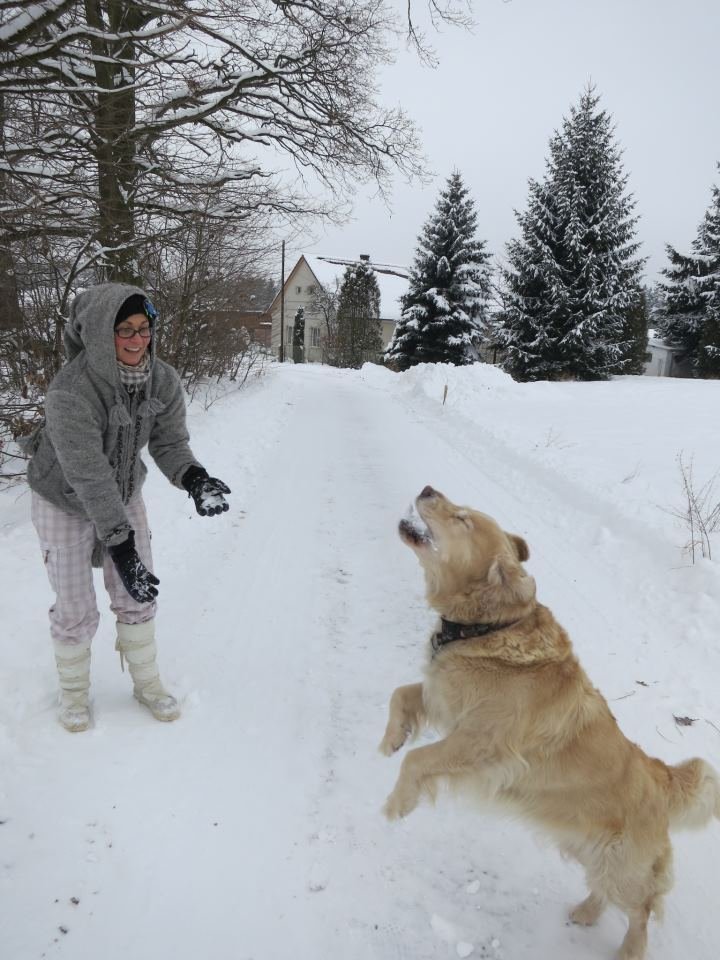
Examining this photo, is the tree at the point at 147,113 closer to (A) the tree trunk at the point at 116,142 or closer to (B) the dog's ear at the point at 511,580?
(A) the tree trunk at the point at 116,142

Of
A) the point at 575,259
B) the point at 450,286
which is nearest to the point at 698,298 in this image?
the point at 575,259

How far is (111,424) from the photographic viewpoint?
7.84 ft

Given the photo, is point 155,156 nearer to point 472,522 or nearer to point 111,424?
point 111,424

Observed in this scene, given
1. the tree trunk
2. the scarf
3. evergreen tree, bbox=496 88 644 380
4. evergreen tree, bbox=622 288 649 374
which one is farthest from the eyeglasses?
evergreen tree, bbox=622 288 649 374

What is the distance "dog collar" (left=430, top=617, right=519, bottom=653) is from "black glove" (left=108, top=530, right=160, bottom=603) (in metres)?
1.33

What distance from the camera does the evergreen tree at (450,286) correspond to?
24531 mm

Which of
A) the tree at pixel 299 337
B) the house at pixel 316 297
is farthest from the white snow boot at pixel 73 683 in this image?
the tree at pixel 299 337

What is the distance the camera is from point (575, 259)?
894 inches

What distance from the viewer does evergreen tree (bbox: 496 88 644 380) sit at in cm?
2236

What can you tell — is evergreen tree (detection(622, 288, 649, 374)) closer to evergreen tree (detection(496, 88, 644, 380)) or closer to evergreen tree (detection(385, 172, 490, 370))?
evergreen tree (detection(496, 88, 644, 380))

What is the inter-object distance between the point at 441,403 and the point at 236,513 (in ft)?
34.4

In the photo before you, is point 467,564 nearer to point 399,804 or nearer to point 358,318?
point 399,804

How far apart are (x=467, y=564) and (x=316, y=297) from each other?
158 feet

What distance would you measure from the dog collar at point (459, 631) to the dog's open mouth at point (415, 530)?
1.26 feet
